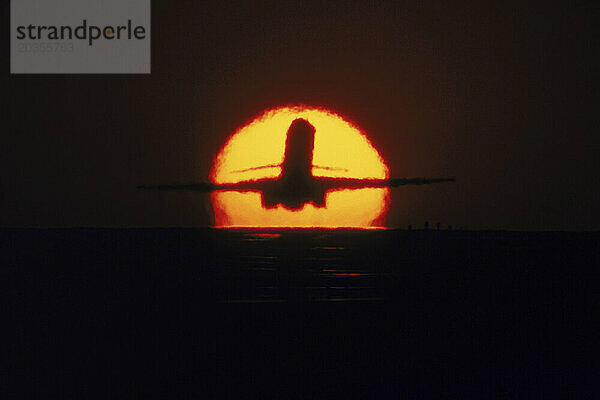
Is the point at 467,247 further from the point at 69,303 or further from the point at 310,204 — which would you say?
the point at 310,204

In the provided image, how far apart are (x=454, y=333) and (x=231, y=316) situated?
145cm

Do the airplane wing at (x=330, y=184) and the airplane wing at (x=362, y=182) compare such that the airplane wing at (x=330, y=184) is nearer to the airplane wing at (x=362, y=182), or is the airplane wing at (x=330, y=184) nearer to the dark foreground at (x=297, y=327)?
the airplane wing at (x=362, y=182)

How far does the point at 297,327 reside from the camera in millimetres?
3518

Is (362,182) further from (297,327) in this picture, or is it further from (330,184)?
(297,327)

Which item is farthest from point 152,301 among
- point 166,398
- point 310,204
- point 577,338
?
point 310,204

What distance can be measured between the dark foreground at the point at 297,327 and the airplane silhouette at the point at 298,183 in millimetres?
14851

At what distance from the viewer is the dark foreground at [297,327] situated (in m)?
2.83

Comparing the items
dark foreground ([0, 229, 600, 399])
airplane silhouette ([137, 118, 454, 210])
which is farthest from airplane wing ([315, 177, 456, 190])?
dark foreground ([0, 229, 600, 399])

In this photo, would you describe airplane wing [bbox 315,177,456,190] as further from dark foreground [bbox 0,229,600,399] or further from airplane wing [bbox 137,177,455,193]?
dark foreground [bbox 0,229,600,399]

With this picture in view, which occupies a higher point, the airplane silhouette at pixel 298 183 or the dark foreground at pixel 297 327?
the airplane silhouette at pixel 298 183

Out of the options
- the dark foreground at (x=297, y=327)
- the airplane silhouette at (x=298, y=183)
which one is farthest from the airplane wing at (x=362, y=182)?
the dark foreground at (x=297, y=327)

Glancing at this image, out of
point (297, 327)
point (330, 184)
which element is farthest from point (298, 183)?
point (297, 327)

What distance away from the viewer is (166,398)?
2707 mm

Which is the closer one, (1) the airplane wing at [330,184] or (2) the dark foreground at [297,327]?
(2) the dark foreground at [297,327]
